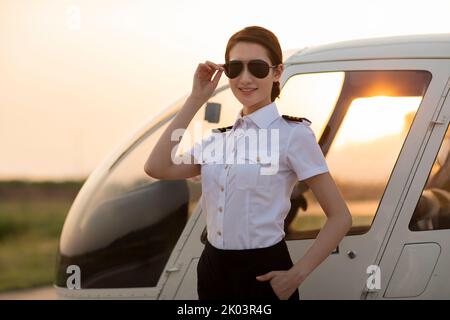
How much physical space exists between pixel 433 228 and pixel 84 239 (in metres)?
1.96

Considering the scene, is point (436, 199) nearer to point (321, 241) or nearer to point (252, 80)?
point (321, 241)

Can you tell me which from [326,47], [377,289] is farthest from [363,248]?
[326,47]

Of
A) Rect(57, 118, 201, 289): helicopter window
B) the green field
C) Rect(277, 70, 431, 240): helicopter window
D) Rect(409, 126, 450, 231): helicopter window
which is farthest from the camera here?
the green field

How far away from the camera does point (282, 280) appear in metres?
3.42

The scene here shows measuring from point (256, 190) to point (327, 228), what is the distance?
295 millimetres

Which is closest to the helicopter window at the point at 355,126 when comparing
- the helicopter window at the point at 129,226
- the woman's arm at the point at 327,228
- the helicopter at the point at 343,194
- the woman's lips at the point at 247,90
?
the helicopter at the point at 343,194

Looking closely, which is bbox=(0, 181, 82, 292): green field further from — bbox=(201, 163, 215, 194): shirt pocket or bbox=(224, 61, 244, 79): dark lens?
bbox=(224, 61, 244, 79): dark lens

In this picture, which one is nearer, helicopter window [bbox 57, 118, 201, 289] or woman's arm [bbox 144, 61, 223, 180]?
woman's arm [bbox 144, 61, 223, 180]

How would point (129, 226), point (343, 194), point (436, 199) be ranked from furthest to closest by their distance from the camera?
point (129, 226), point (343, 194), point (436, 199)

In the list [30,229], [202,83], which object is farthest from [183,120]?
[30,229]

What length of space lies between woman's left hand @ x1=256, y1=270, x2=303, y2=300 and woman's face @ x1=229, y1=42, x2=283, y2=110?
0.64 m

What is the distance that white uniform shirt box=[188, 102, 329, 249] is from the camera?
346 cm

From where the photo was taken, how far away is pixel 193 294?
482cm

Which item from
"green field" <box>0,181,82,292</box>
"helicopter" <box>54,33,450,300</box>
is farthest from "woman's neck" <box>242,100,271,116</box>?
"green field" <box>0,181,82,292</box>
